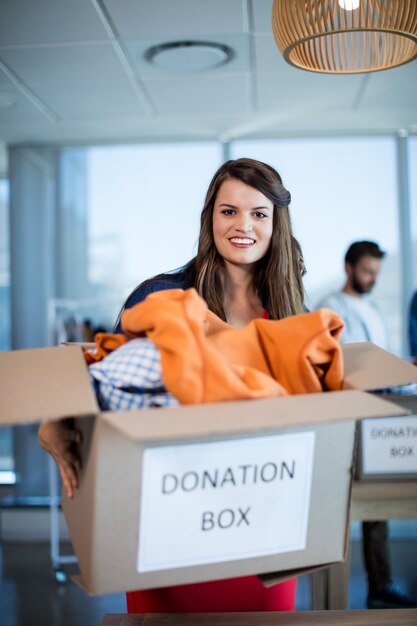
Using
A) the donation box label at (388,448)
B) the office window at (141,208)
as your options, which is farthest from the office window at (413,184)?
the donation box label at (388,448)

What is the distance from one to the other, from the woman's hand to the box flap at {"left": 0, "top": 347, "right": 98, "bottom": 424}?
0.10 meters

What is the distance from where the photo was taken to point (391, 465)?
216 centimetres

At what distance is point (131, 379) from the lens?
87 centimetres

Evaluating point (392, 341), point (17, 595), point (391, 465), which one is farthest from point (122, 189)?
point (391, 465)

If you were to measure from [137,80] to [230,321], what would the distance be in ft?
7.02

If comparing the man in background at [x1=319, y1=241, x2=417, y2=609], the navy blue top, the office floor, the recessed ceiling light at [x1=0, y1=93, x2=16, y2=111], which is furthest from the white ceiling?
the office floor

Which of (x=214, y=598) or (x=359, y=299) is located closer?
(x=214, y=598)

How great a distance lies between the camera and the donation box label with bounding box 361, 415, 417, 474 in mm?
2154

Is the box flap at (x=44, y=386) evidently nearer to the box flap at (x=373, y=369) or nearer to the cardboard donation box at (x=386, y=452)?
the box flap at (x=373, y=369)

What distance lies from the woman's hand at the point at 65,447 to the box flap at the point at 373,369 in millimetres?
384

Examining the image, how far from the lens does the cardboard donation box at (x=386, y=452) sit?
2.15m

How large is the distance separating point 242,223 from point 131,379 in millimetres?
699

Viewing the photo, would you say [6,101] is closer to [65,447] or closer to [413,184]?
[413,184]

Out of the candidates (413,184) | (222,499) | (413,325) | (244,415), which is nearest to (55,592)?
(413,325)
